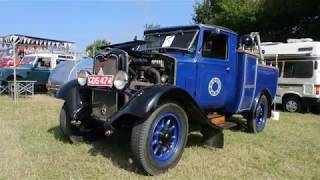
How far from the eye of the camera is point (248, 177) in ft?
18.1

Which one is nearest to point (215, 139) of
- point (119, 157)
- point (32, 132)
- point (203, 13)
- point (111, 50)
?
point (119, 157)

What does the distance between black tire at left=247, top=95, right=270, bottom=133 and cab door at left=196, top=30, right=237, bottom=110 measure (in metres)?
1.34

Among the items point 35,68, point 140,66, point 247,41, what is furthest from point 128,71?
point 35,68

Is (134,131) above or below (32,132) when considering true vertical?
above

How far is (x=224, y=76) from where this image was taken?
728cm

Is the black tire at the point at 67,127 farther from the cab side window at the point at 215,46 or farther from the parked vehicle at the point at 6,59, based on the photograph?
the parked vehicle at the point at 6,59

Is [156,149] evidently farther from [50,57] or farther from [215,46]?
[50,57]

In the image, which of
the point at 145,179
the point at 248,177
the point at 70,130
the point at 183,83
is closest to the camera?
the point at 145,179

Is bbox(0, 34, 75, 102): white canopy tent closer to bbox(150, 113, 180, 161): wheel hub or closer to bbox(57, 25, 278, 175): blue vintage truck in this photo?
bbox(57, 25, 278, 175): blue vintage truck

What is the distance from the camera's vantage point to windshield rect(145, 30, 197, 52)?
673cm

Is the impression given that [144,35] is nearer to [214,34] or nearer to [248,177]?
[214,34]

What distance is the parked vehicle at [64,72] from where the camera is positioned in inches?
648

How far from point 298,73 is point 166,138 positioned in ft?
31.7

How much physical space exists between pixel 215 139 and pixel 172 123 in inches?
53.7
